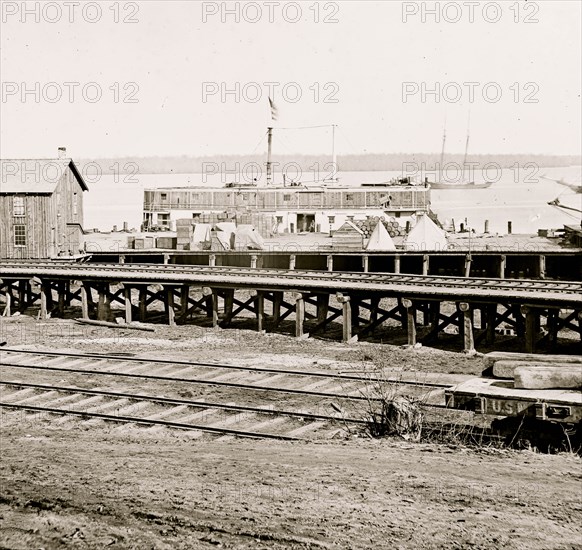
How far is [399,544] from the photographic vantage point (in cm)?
958

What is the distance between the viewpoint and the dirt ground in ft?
32.1

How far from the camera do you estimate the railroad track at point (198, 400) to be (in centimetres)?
1792

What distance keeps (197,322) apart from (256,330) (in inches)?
138

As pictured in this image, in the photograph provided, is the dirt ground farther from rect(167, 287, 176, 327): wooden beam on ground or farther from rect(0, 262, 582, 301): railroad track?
rect(167, 287, 176, 327): wooden beam on ground

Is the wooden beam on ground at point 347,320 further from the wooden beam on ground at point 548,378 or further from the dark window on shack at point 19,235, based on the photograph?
the dark window on shack at point 19,235

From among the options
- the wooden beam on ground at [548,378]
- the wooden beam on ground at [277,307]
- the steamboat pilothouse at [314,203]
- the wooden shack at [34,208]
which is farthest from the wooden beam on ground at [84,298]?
the steamboat pilothouse at [314,203]

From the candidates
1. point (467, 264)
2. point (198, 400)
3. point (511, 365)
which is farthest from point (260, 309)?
point (511, 365)

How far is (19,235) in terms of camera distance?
4516cm

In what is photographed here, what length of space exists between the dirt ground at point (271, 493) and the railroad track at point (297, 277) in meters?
14.3

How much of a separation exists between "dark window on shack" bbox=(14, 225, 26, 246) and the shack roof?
2029 mm

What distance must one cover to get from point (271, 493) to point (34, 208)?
118ft

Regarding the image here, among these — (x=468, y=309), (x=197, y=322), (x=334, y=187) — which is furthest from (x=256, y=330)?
(x=334, y=187)

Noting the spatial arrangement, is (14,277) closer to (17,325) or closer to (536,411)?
(17,325)

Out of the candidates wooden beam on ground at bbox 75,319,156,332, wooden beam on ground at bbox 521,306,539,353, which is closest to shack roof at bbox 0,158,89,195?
wooden beam on ground at bbox 75,319,156,332
